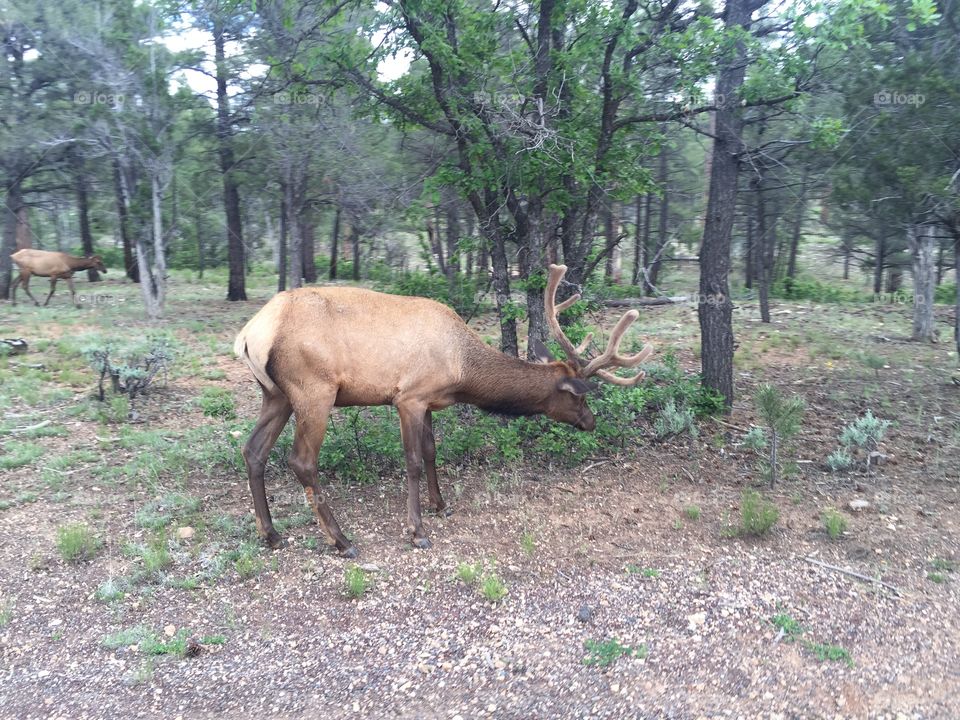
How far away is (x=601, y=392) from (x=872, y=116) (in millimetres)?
5564

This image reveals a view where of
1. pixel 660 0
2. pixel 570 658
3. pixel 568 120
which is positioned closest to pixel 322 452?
pixel 570 658

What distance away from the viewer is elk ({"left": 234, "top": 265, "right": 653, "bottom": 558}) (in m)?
6.12

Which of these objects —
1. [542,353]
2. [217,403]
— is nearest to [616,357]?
[542,353]

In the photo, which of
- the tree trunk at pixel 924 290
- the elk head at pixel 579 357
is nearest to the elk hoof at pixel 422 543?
the elk head at pixel 579 357

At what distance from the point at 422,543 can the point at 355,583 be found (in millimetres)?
874

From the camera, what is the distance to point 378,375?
637cm

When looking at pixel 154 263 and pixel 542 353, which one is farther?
pixel 154 263

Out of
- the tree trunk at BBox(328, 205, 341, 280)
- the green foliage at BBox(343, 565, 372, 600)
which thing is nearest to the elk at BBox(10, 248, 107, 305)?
the tree trunk at BBox(328, 205, 341, 280)

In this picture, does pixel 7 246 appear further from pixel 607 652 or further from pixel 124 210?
pixel 607 652

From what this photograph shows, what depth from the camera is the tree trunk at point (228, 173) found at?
63.8 ft

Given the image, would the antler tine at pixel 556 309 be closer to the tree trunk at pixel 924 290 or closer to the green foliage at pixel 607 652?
the green foliage at pixel 607 652

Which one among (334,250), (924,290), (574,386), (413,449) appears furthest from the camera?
(334,250)

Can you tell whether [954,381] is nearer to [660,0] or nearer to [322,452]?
[660,0]

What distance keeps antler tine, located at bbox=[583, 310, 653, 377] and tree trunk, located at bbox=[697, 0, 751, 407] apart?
2062 mm
